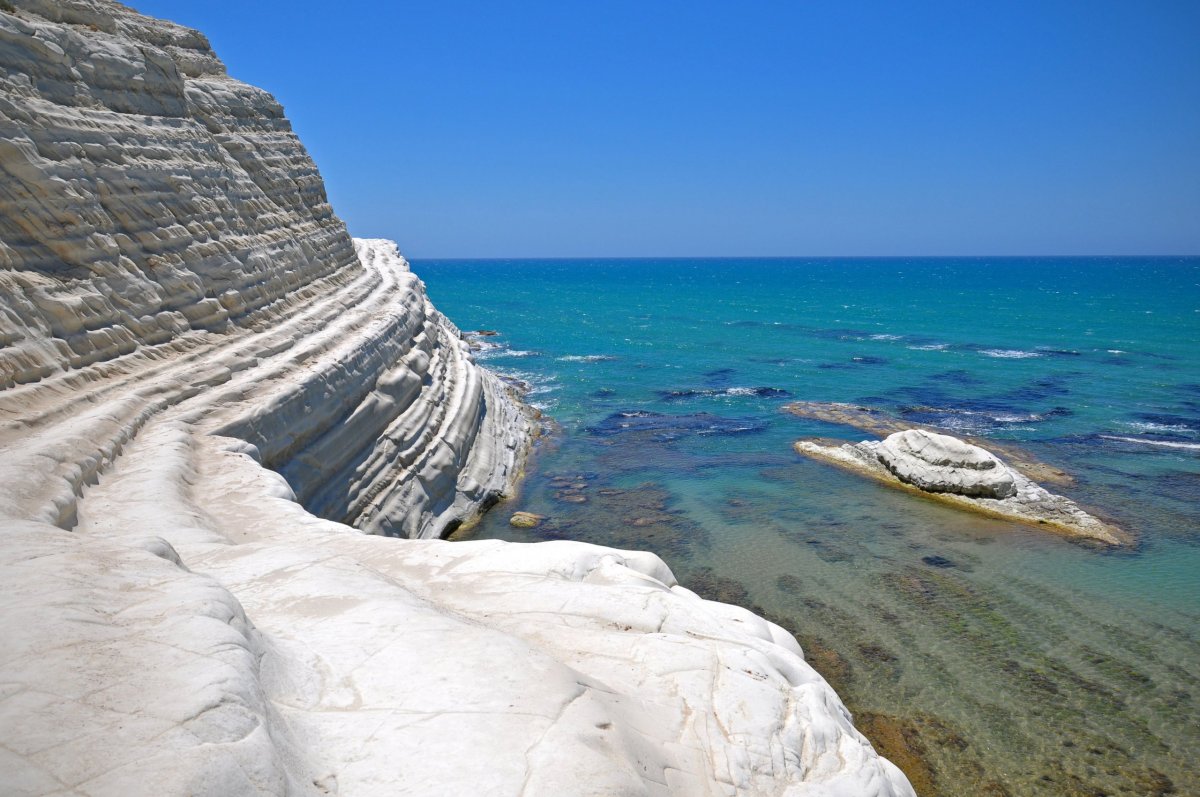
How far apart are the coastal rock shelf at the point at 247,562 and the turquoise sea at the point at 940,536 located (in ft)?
13.6

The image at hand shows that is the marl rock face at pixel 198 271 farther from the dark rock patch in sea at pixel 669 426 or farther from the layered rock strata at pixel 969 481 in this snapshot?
the layered rock strata at pixel 969 481

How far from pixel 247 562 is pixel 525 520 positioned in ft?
33.5

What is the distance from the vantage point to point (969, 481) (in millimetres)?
18000

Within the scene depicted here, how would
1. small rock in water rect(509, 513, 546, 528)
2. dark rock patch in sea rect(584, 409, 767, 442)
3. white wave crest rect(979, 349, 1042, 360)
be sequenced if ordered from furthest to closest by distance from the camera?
white wave crest rect(979, 349, 1042, 360) < dark rock patch in sea rect(584, 409, 767, 442) < small rock in water rect(509, 513, 546, 528)

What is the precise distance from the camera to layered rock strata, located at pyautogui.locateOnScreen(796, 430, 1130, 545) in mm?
16391

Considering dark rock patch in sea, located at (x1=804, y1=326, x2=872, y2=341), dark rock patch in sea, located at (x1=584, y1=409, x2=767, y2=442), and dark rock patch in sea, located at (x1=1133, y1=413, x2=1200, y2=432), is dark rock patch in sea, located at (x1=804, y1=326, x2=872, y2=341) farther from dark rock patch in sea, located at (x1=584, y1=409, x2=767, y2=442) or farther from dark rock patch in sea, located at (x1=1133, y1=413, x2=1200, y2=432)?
dark rock patch in sea, located at (x1=584, y1=409, x2=767, y2=442)

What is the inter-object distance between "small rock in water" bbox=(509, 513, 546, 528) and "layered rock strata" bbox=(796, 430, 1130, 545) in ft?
30.7

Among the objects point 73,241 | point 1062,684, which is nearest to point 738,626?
point 1062,684

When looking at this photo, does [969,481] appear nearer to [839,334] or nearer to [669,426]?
[669,426]

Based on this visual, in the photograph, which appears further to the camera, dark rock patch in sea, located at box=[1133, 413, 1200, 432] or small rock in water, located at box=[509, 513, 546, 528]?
dark rock patch in sea, located at box=[1133, 413, 1200, 432]

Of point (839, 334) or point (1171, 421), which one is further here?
point (839, 334)

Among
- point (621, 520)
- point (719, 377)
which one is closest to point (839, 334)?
point (719, 377)

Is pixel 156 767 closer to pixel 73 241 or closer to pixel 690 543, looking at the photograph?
pixel 73 241

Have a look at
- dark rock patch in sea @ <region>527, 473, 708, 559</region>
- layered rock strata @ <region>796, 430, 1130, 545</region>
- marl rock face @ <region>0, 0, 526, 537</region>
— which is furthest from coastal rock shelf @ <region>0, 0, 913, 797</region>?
layered rock strata @ <region>796, 430, 1130, 545</region>
